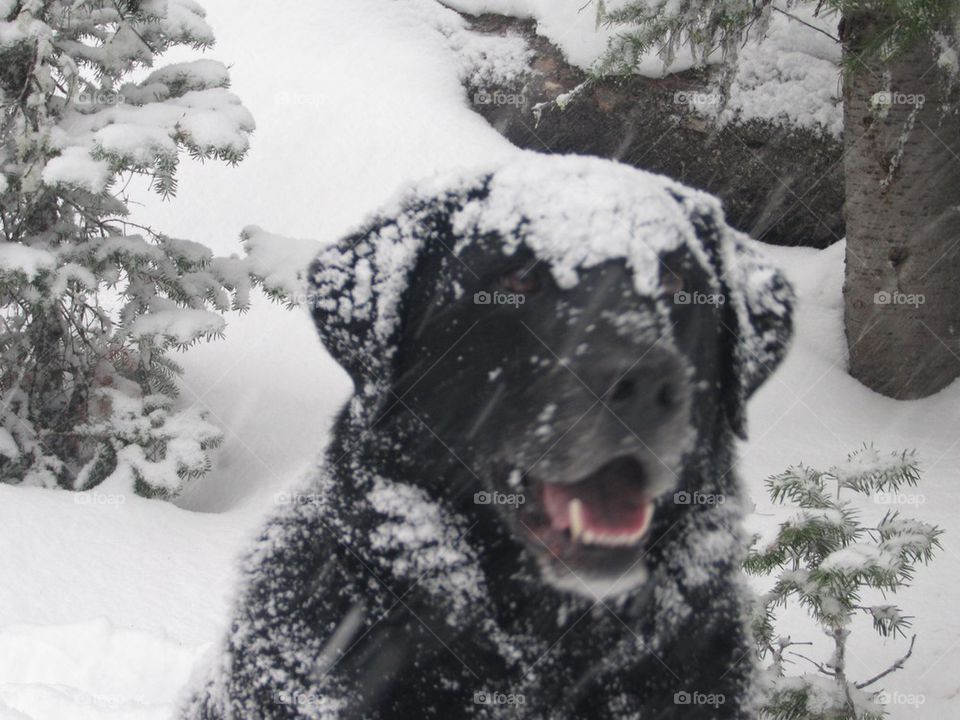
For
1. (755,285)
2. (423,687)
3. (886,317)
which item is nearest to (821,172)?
(886,317)

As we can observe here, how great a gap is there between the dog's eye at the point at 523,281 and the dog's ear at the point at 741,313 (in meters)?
0.35

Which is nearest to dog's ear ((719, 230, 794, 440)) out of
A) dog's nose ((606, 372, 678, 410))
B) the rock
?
dog's nose ((606, 372, 678, 410))

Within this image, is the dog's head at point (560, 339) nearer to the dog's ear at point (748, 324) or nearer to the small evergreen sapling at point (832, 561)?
the dog's ear at point (748, 324)

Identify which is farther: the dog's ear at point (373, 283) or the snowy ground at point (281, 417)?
the snowy ground at point (281, 417)

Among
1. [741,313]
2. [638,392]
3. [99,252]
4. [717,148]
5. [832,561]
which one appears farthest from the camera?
[717,148]

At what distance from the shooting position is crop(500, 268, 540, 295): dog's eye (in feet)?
5.75

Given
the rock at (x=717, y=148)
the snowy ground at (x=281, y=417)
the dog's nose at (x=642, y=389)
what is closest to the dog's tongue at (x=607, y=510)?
the dog's nose at (x=642, y=389)

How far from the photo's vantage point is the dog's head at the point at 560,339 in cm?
162

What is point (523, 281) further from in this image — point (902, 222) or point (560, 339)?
point (902, 222)

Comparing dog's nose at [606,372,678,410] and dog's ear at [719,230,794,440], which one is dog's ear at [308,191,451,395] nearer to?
dog's nose at [606,372,678,410]

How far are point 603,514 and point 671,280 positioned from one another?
1.48 ft

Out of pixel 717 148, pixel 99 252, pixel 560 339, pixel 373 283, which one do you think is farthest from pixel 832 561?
pixel 717 148

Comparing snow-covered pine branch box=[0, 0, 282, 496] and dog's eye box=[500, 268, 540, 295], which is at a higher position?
dog's eye box=[500, 268, 540, 295]

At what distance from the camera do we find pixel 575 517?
1650mm
